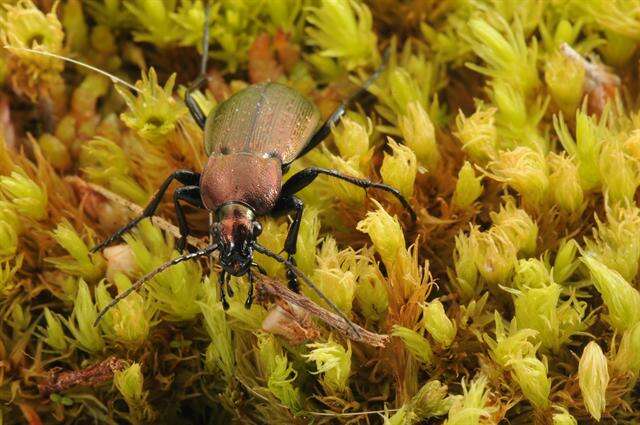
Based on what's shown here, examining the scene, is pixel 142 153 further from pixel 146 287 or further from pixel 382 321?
pixel 382 321

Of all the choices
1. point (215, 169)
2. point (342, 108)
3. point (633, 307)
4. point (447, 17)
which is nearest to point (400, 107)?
point (342, 108)

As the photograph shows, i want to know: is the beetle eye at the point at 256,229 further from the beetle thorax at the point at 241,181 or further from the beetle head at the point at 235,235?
the beetle thorax at the point at 241,181

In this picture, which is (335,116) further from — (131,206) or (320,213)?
(131,206)

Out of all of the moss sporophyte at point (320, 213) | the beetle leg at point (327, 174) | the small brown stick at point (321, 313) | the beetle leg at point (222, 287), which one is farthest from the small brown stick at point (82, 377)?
the beetle leg at point (327, 174)

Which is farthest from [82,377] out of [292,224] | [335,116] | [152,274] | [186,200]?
[335,116]

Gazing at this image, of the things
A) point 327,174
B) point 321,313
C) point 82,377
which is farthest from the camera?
point 327,174
